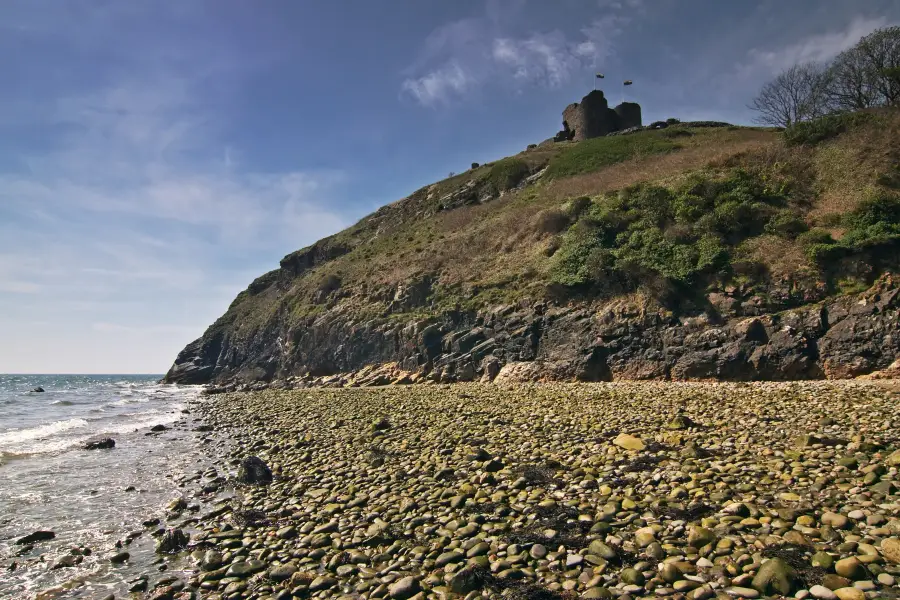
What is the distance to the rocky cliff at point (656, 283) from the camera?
20.1 m

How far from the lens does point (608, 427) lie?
13203 millimetres

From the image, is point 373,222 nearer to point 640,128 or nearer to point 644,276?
point 640,128

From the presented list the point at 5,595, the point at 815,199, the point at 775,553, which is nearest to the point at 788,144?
the point at 815,199

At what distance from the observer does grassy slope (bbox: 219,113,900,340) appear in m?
26.7

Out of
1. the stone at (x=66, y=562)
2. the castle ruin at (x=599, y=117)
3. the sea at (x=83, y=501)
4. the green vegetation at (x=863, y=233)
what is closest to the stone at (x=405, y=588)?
the sea at (x=83, y=501)

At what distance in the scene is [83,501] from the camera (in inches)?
476

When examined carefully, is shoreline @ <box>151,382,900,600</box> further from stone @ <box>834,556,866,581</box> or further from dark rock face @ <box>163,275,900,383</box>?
dark rock face @ <box>163,275,900,383</box>

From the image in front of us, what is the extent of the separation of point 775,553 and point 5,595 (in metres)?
11.3

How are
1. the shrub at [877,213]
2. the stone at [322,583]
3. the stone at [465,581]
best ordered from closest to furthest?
the stone at [465,581]
the stone at [322,583]
the shrub at [877,213]

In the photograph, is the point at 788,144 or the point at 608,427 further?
the point at 788,144

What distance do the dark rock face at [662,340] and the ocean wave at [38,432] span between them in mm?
20705

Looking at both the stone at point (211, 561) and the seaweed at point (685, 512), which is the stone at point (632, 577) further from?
the stone at point (211, 561)

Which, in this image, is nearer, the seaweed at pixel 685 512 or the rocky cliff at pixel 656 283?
the seaweed at pixel 685 512

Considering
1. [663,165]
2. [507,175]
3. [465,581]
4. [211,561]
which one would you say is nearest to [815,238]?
[663,165]
